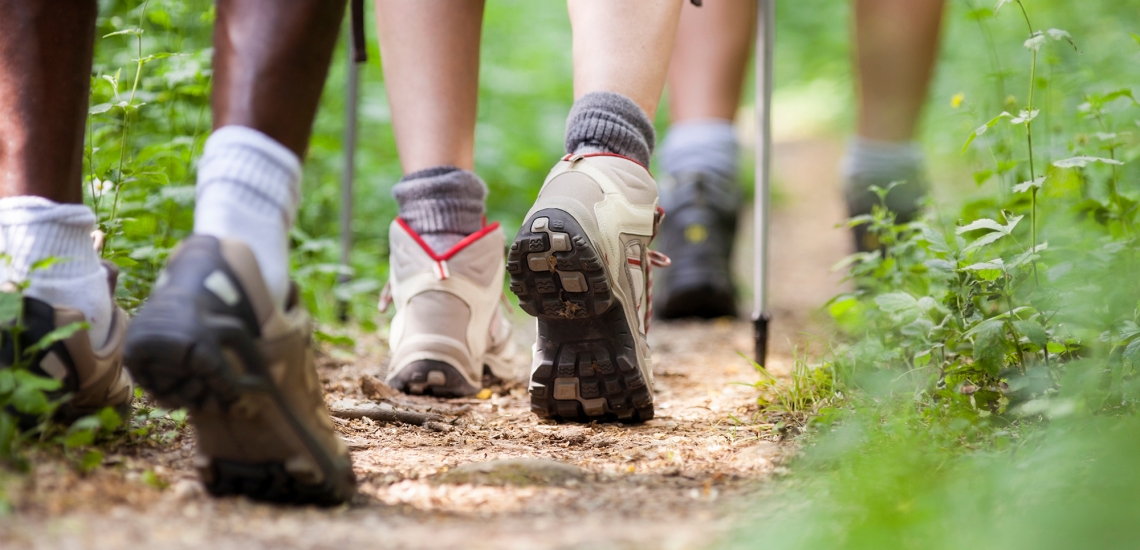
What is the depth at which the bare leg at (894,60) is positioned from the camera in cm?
246

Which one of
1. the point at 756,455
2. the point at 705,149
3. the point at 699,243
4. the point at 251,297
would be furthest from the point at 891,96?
the point at 251,297

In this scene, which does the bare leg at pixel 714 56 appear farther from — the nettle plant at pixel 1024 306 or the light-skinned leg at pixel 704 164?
the nettle plant at pixel 1024 306

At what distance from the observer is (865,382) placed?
4.42ft

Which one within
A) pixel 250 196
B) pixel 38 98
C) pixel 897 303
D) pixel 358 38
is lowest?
pixel 897 303

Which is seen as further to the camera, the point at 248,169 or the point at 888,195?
the point at 888,195

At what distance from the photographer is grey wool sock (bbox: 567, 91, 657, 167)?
1.44 metres

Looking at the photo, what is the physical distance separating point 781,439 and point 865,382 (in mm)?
154

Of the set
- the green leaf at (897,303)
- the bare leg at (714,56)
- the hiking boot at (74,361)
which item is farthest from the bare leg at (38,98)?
the bare leg at (714,56)

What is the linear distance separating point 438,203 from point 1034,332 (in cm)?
102

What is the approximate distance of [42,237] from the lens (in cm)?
108

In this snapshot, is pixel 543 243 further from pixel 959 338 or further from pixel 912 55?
pixel 912 55

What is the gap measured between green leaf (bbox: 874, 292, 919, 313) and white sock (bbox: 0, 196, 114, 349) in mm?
1100

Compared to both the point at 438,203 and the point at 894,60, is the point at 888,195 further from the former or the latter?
the point at 438,203

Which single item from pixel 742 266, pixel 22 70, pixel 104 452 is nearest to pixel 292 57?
pixel 22 70
